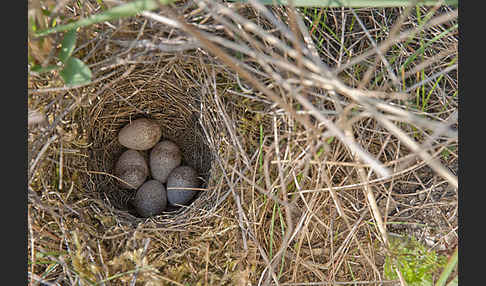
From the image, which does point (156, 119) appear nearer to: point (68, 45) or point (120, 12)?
point (68, 45)

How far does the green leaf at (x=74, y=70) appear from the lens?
1.21 m

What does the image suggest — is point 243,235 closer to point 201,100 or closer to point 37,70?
point 201,100

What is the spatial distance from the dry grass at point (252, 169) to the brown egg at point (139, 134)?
0.22m

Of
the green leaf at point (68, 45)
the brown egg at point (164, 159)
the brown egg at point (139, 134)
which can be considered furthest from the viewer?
the brown egg at point (164, 159)

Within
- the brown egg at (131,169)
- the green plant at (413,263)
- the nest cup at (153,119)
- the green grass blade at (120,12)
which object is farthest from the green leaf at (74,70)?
the green plant at (413,263)

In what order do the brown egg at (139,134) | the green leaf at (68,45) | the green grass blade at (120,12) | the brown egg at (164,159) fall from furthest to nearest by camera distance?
the brown egg at (164,159), the brown egg at (139,134), the green leaf at (68,45), the green grass blade at (120,12)

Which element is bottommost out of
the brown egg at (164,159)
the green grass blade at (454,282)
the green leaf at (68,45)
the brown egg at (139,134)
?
the green grass blade at (454,282)

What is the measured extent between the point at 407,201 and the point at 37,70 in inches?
54.5

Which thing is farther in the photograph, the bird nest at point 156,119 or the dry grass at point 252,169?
the bird nest at point 156,119

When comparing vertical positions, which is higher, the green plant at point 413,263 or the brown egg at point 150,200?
the brown egg at point 150,200

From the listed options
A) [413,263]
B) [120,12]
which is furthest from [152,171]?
[413,263]

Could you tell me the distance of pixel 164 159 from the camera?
6.37 ft

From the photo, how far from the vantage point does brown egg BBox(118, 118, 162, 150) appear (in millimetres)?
1837

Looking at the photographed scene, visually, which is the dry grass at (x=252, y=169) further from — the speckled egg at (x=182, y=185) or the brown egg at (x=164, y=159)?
the brown egg at (x=164, y=159)
